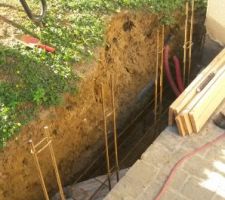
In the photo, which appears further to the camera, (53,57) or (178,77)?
(178,77)

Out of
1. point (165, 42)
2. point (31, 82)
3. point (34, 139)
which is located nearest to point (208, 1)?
point (165, 42)

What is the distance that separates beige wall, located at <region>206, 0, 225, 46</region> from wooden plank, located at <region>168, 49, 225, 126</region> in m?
0.61

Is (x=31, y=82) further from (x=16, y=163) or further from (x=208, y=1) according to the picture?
(x=208, y=1)

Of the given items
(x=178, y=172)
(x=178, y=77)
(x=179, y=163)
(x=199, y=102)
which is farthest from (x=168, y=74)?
(x=178, y=172)

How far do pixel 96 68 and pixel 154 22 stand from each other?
6.18 feet

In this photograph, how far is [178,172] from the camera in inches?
234

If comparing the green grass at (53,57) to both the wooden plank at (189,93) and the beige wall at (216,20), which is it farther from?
the wooden plank at (189,93)

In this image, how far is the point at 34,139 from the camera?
569 cm

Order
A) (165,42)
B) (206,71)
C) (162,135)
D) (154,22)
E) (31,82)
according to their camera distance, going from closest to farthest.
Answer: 1. (31,82)
2. (162,135)
3. (206,71)
4. (154,22)
5. (165,42)

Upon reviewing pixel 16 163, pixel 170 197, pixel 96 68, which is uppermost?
pixel 96 68

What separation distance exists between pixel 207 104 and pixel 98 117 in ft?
6.33

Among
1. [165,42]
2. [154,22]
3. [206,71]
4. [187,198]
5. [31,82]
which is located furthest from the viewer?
[165,42]

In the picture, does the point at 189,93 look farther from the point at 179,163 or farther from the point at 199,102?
the point at 179,163

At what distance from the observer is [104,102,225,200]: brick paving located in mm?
5633
